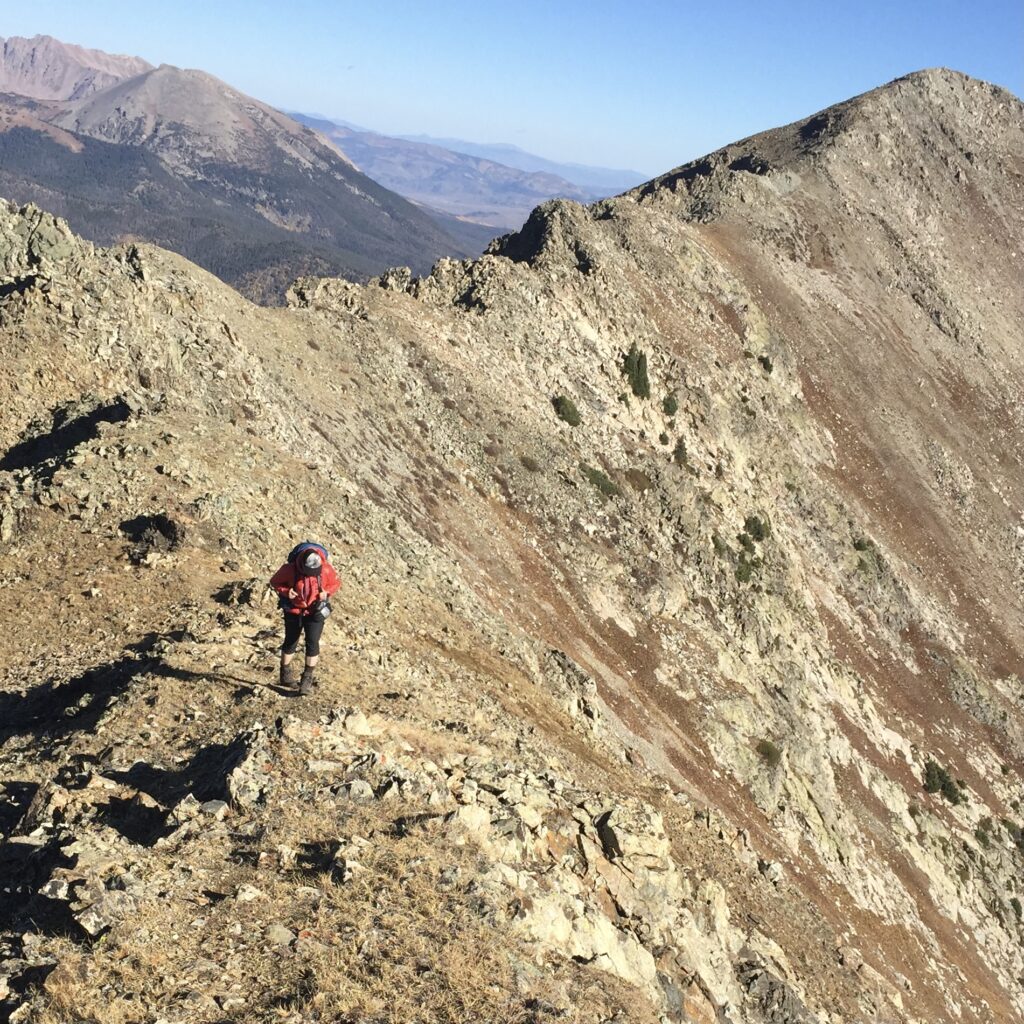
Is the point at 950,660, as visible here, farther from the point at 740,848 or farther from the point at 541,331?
the point at 740,848

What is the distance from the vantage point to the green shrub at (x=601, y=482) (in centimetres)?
5740

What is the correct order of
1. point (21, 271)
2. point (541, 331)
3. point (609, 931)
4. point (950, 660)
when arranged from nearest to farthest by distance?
point (609, 931), point (21, 271), point (541, 331), point (950, 660)

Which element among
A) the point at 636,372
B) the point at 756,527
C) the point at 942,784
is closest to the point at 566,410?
the point at 636,372

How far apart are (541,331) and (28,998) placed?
59.6m

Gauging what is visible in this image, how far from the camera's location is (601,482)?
5772 centimetres

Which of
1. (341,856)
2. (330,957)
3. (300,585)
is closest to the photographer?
(330,957)

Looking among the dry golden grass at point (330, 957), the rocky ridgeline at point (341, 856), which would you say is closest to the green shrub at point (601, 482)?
the rocky ridgeline at point (341, 856)

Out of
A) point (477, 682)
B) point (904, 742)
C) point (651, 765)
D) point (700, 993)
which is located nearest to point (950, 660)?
point (904, 742)

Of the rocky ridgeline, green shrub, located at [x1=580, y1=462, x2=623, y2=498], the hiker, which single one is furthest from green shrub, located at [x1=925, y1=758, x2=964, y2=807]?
the hiker

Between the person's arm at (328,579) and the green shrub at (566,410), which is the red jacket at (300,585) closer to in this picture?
the person's arm at (328,579)

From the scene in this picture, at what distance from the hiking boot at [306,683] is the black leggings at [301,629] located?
1.31 feet

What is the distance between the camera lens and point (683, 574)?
57.0m

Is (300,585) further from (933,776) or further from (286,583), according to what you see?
(933,776)

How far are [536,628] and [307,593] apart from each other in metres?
26.3
